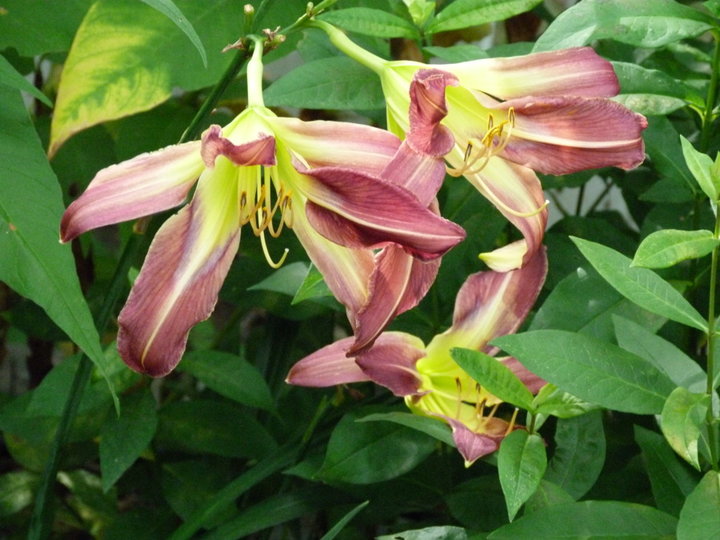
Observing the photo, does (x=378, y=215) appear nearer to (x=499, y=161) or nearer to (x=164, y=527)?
(x=499, y=161)

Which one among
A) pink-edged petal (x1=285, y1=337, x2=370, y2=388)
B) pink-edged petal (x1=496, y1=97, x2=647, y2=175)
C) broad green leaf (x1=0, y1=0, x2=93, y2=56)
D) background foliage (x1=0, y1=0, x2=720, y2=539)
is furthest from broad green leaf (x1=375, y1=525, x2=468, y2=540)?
broad green leaf (x1=0, y1=0, x2=93, y2=56)

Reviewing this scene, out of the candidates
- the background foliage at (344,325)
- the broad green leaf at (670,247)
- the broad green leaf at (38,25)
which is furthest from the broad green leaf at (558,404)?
the broad green leaf at (38,25)

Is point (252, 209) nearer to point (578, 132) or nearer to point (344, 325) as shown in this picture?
point (578, 132)

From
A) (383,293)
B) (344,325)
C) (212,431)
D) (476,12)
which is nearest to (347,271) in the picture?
(383,293)

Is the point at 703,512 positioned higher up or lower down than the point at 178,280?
lower down

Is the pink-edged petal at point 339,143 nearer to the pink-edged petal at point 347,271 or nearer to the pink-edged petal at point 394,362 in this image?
the pink-edged petal at point 347,271

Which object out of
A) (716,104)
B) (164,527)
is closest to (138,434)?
(164,527)
